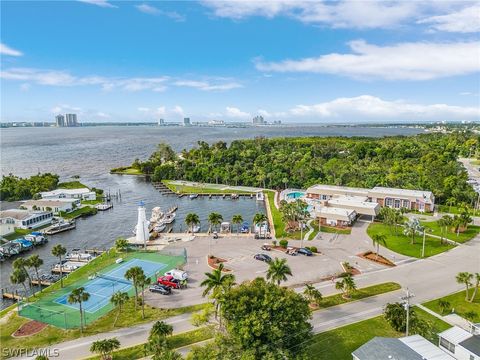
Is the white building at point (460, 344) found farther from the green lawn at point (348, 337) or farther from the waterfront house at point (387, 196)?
the waterfront house at point (387, 196)

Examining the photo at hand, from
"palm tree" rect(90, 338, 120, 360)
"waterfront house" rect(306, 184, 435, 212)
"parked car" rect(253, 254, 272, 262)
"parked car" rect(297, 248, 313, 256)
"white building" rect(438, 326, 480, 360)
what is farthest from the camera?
"waterfront house" rect(306, 184, 435, 212)

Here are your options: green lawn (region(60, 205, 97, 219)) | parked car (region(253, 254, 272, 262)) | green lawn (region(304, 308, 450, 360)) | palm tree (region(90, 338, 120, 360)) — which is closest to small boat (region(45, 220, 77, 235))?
green lawn (region(60, 205, 97, 219))

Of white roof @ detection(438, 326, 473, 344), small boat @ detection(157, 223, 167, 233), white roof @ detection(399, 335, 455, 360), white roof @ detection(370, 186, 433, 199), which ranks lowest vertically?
small boat @ detection(157, 223, 167, 233)

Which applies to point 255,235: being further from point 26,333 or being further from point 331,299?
point 26,333

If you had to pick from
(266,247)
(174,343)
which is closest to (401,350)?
(174,343)

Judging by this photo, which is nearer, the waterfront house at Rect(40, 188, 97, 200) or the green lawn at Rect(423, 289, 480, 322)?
the green lawn at Rect(423, 289, 480, 322)

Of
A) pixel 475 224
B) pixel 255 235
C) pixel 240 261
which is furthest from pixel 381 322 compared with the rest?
pixel 475 224

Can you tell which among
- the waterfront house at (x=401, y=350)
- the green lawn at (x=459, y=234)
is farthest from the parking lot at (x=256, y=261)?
the waterfront house at (x=401, y=350)

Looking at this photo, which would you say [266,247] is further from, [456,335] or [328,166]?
[328,166]

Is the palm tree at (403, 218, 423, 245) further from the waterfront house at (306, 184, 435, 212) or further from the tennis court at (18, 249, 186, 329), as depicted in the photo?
the tennis court at (18, 249, 186, 329)
